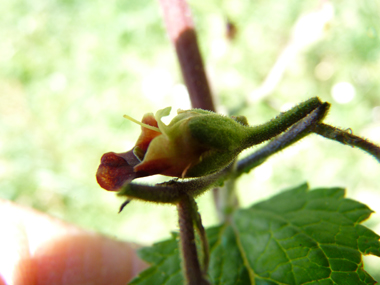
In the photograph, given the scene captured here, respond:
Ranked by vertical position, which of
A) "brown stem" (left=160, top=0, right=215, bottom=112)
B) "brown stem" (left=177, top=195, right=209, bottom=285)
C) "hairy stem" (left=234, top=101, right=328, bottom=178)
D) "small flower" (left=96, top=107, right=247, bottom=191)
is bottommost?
"brown stem" (left=177, top=195, right=209, bottom=285)

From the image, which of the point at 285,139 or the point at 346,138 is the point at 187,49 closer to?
the point at 285,139

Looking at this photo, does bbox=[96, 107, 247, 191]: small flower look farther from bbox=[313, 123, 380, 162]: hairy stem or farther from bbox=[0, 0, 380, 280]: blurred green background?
bbox=[0, 0, 380, 280]: blurred green background

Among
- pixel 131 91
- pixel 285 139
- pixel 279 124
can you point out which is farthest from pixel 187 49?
pixel 131 91

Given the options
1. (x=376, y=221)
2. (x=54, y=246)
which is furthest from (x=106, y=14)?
(x=376, y=221)

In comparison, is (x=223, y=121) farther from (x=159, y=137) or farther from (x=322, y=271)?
(x=322, y=271)

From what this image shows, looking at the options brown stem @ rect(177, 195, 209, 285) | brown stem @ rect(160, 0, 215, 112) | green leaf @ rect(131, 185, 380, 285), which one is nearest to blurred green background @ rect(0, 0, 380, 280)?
brown stem @ rect(160, 0, 215, 112)

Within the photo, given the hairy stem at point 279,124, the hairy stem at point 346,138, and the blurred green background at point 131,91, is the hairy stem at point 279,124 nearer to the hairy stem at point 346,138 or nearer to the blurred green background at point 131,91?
the hairy stem at point 346,138

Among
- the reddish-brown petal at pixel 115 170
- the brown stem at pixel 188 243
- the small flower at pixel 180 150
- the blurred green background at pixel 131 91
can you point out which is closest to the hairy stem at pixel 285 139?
the small flower at pixel 180 150
